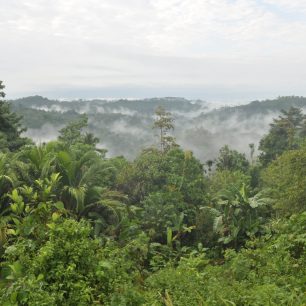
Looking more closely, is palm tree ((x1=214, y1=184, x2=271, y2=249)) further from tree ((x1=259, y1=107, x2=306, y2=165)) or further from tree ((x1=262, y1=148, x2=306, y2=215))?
tree ((x1=259, y1=107, x2=306, y2=165))


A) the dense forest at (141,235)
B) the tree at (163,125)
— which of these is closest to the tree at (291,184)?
the dense forest at (141,235)

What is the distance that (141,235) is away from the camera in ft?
41.2

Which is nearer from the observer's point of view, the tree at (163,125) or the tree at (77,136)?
the tree at (77,136)

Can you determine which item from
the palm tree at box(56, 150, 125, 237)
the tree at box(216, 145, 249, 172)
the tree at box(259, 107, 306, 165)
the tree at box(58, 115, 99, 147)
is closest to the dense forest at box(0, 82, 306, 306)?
the palm tree at box(56, 150, 125, 237)

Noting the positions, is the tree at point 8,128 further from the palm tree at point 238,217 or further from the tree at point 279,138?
the tree at point 279,138

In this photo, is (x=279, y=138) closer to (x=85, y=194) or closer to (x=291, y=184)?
(x=291, y=184)

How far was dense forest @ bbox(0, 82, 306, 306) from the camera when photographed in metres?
7.71

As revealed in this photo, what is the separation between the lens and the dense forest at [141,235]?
7.71 metres

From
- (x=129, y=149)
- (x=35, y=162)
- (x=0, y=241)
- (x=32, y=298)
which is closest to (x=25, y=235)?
(x=0, y=241)

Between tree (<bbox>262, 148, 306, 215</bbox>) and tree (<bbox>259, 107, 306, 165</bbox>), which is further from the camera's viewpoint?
tree (<bbox>259, 107, 306, 165</bbox>)

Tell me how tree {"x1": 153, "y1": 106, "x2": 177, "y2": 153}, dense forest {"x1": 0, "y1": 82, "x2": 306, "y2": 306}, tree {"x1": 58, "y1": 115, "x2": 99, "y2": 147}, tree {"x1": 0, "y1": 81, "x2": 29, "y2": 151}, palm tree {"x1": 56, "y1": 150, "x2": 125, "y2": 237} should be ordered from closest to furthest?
dense forest {"x1": 0, "y1": 82, "x2": 306, "y2": 306}
palm tree {"x1": 56, "y1": 150, "x2": 125, "y2": 237}
tree {"x1": 0, "y1": 81, "x2": 29, "y2": 151}
tree {"x1": 58, "y1": 115, "x2": 99, "y2": 147}
tree {"x1": 153, "y1": 106, "x2": 177, "y2": 153}

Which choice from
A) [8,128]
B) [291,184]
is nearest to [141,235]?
[291,184]

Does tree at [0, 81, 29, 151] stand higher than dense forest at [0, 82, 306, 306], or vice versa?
tree at [0, 81, 29, 151]

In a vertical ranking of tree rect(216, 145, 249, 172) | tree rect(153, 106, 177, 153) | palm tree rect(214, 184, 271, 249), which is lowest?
tree rect(216, 145, 249, 172)
